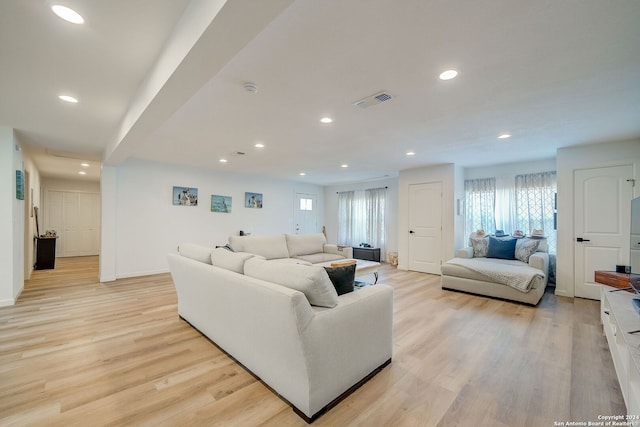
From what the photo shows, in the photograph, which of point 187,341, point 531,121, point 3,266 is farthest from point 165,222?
point 531,121

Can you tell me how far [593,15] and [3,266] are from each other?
253 inches

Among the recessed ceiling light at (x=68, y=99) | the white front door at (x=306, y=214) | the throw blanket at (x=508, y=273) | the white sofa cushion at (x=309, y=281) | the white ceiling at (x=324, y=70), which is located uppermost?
the recessed ceiling light at (x=68, y=99)

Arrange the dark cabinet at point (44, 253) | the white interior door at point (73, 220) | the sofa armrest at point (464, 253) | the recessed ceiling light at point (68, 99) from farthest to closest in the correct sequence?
the white interior door at point (73, 220) < the dark cabinet at point (44, 253) < the sofa armrest at point (464, 253) < the recessed ceiling light at point (68, 99)

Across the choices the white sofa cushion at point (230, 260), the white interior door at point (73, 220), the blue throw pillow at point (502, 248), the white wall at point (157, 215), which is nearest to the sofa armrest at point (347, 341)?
the white sofa cushion at point (230, 260)

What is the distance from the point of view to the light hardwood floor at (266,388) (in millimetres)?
1649

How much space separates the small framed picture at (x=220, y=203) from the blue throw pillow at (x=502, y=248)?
5.94 metres

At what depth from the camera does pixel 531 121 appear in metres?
3.09

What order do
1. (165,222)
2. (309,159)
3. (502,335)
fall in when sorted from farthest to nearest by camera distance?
(165,222) < (309,159) < (502,335)

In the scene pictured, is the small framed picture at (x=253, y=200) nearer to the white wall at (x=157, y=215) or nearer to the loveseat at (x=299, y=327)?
the white wall at (x=157, y=215)

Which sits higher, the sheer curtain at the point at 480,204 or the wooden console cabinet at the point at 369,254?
the sheer curtain at the point at 480,204

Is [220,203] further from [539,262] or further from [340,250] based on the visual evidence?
[539,262]

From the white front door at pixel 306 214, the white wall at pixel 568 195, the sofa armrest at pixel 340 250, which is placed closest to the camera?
the white wall at pixel 568 195

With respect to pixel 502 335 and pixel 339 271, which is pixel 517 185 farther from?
pixel 339 271

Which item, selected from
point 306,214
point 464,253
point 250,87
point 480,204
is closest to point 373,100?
point 250,87
